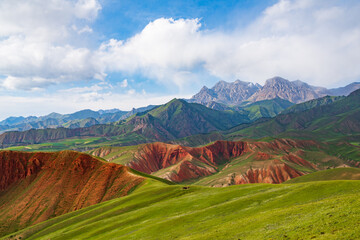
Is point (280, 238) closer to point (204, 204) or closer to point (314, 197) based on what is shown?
point (314, 197)

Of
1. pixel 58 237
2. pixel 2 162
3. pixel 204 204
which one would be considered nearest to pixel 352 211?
pixel 204 204

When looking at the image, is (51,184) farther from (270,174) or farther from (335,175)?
(335,175)

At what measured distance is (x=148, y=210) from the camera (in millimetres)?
59938

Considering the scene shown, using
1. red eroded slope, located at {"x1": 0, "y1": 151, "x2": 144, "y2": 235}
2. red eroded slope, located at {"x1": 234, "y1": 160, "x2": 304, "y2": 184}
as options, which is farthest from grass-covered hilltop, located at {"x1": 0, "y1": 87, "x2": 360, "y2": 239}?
red eroded slope, located at {"x1": 234, "y1": 160, "x2": 304, "y2": 184}

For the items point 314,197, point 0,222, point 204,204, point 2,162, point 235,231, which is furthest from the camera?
point 2,162

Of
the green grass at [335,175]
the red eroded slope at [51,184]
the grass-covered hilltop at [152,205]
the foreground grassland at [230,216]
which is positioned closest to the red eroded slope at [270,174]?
the green grass at [335,175]

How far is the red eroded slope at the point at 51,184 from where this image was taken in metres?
98.7

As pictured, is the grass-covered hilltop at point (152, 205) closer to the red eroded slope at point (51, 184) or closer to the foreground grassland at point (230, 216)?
the foreground grassland at point (230, 216)

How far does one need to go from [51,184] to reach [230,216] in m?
102

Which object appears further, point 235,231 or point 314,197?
point 314,197

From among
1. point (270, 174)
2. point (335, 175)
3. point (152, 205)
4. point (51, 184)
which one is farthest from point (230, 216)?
point (270, 174)

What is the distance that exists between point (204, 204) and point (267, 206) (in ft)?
56.7

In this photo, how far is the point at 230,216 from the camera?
1619 inches

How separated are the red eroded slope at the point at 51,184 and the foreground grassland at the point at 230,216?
23107 millimetres
